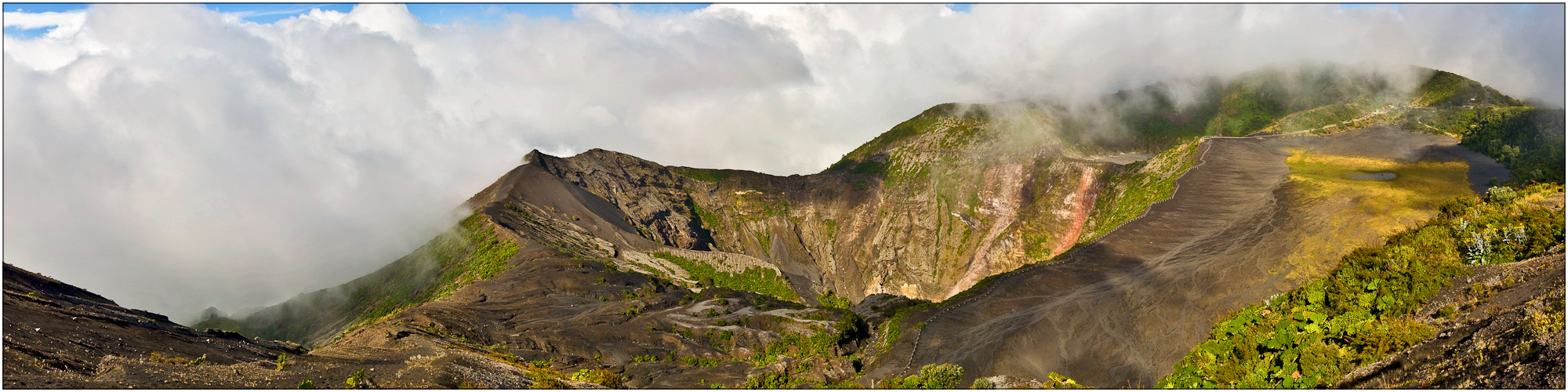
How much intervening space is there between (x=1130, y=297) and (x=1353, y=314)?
25443 millimetres

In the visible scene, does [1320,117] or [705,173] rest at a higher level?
[705,173]

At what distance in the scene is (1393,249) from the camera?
2998cm

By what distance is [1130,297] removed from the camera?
4978cm

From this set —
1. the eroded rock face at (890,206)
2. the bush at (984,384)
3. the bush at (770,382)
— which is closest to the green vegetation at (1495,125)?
the eroded rock face at (890,206)

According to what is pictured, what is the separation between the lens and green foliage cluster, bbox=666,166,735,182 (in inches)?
5709

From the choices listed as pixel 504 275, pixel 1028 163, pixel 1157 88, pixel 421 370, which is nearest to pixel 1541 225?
pixel 421 370

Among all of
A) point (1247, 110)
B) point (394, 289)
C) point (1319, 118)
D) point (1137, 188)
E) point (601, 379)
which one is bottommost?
point (601, 379)

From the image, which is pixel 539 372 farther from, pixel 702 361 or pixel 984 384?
pixel 984 384

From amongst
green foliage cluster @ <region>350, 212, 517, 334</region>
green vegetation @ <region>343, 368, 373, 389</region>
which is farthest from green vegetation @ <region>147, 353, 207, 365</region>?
green foliage cluster @ <region>350, 212, 517, 334</region>

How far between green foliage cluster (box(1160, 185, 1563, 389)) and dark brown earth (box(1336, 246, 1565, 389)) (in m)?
0.77

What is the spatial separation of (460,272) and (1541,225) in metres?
81.1

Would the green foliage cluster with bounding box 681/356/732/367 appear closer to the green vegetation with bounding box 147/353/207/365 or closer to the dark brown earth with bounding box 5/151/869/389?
the dark brown earth with bounding box 5/151/869/389

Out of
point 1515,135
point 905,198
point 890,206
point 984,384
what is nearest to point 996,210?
point 905,198

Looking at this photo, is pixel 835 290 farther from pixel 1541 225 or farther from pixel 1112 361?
pixel 1541 225
